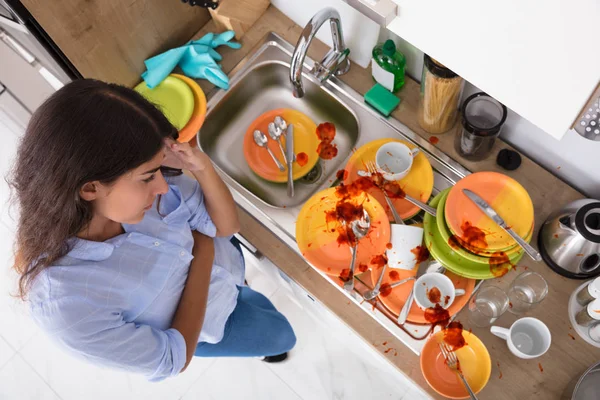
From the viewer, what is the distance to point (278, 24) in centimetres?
155

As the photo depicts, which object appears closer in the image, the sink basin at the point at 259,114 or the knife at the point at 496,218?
the knife at the point at 496,218

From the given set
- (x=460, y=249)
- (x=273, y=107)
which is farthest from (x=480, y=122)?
(x=273, y=107)

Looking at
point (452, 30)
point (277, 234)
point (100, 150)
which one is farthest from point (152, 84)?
point (452, 30)

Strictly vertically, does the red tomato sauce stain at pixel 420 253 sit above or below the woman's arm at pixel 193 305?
below

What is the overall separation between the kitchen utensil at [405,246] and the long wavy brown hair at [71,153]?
0.59 m

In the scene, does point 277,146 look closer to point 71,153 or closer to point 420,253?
point 420,253

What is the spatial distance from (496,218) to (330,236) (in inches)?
15.6

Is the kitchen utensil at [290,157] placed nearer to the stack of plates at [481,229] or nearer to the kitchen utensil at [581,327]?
the stack of plates at [481,229]

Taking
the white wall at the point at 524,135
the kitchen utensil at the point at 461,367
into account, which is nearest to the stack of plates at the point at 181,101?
the white wall at the point at 524,135

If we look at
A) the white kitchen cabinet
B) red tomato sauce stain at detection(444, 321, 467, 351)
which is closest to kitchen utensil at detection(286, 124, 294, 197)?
red tomato sauce stain at detection(444, 321, 467, 351)

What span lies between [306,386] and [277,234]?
2.83ft

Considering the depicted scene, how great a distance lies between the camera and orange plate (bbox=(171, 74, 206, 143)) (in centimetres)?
144

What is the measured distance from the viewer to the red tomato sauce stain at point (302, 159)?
1452mm

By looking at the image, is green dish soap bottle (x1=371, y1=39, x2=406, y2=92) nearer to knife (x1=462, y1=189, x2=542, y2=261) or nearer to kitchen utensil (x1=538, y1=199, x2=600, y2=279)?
knife (x1=462, y1=189, x2=542, y2=261)
